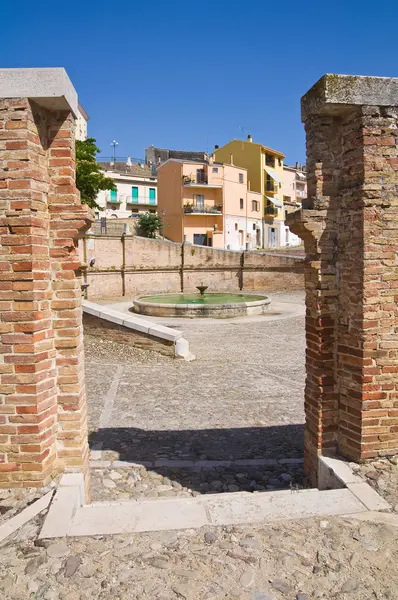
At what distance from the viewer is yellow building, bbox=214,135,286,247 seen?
46.9 metres

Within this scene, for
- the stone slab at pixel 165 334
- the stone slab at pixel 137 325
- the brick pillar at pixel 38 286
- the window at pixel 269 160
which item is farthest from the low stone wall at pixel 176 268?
the brick pillar at pixel 38 286

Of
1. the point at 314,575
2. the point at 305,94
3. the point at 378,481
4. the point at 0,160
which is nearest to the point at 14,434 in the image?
the point at 0,160

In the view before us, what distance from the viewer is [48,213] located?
12.7 feet

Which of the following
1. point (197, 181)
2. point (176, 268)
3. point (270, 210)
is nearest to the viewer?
point (176, 268)

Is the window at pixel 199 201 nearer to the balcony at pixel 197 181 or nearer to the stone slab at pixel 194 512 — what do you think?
the balcony at pixel 197 181

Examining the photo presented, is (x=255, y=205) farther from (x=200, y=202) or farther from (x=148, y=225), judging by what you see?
(x=148, y=225)

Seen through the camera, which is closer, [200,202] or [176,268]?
[176,268]

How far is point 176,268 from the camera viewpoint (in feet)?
105

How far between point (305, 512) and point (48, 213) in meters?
3.17

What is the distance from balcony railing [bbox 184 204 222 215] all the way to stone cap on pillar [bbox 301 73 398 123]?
Result: 127 ft

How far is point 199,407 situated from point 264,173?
141 ft

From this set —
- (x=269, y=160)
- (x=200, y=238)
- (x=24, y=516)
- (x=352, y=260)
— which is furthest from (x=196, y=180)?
(x=24, y=516)

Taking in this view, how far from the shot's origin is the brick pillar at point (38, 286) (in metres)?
3.54

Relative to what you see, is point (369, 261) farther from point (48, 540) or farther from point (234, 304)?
point (234, 304)
